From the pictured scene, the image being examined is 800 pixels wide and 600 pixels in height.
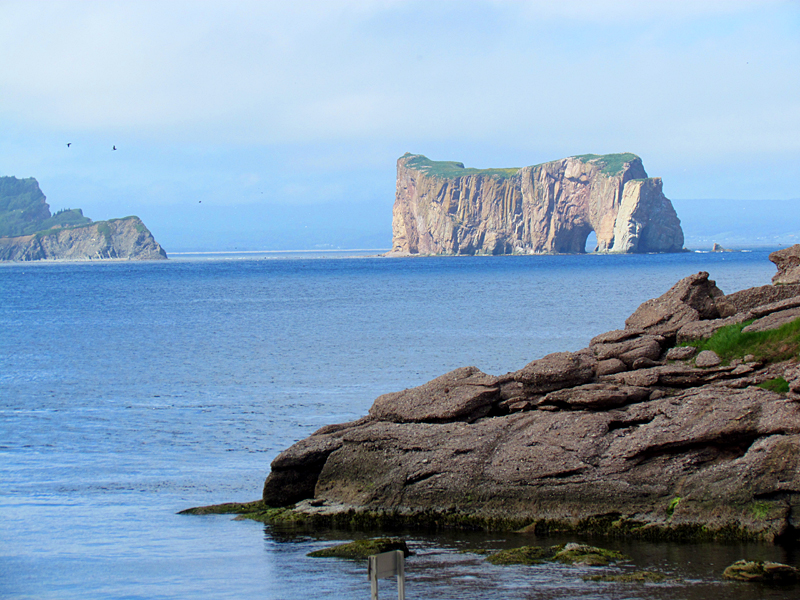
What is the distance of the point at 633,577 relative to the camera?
12977 mm

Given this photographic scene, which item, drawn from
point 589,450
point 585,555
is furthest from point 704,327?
point 585,555

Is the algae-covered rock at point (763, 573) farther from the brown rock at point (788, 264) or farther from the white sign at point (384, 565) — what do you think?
the brown rock at point (788, 264)

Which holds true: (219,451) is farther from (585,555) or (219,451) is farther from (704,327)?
(704,327)

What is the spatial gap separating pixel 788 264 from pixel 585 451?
1169cm

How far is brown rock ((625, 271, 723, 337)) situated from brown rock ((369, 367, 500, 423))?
5151mm

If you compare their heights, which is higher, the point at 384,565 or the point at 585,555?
the point at 384,565

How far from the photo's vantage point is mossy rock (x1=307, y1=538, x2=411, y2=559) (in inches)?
566

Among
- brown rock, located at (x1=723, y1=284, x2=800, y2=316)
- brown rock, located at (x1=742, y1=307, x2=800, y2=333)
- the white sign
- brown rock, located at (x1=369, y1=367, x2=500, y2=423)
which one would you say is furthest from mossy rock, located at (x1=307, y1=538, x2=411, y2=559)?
brown rock, located at (x1=723, y1=284, x2=800, y2=316)

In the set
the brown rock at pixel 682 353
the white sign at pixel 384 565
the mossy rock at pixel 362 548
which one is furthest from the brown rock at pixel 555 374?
the white sign at pixel 384 565

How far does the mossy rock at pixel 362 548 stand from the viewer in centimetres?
1438

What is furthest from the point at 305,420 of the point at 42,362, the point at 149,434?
the point at 42,362

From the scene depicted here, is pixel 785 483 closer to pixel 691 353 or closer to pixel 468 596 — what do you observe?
pixel 691 353

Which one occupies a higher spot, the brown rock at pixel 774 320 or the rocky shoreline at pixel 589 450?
the brown rock at pixel 774 320

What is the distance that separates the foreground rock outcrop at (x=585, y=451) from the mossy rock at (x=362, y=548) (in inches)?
73.7
